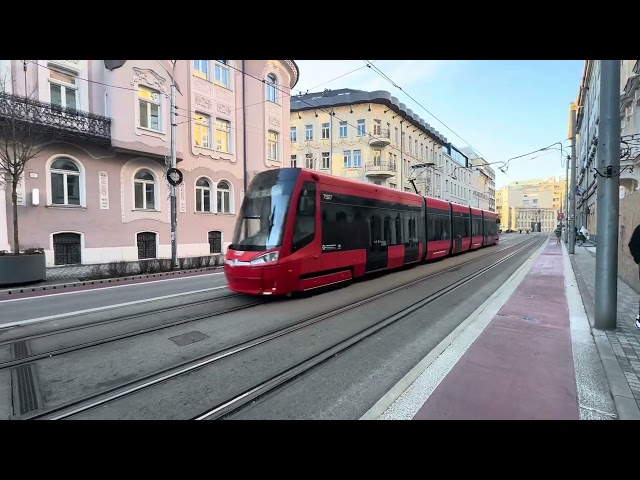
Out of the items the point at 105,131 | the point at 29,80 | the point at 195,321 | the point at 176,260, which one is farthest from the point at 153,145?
the point at 195,321

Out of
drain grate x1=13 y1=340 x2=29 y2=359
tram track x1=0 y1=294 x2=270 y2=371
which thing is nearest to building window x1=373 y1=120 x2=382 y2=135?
tram track x1=0 y1=294 x2=270 y2=371

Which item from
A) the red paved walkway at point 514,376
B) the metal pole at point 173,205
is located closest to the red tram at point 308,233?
the red paved walkway at point 514,376

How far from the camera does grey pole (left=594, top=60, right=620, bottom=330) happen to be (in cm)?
541

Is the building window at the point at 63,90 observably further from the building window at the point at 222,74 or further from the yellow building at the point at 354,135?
the yellow building at the point at 354,135

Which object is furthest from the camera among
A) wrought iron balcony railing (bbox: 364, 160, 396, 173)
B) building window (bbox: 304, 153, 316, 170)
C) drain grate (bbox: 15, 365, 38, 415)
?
building window (bbox: 304, 153, 316, 170)

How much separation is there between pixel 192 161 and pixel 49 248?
8.35 metres

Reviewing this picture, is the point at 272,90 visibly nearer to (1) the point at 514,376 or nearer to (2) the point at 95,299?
(2) the point at 95,299

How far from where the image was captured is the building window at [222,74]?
21.0 metres

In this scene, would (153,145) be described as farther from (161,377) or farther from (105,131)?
(161,377)

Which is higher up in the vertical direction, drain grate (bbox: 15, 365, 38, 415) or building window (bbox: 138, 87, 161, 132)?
building window (bbox: 138, 87, 161, 132)

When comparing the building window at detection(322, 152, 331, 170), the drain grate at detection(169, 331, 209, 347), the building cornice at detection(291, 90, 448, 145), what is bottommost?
the drain grate at detection(169, 331, 209, 347)

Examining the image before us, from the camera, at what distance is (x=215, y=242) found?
70.7 feet

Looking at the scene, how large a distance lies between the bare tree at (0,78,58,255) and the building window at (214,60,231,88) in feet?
32.7

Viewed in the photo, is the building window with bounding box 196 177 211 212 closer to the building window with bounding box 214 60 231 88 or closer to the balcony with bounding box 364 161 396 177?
the building window with bounding box 214 60 231 88
